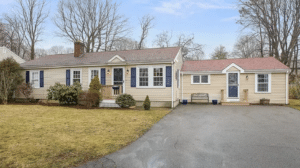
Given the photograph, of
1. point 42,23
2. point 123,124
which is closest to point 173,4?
point 123,124

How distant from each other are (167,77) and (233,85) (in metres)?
5.75

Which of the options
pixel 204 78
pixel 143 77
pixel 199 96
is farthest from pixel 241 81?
pixel 143 77

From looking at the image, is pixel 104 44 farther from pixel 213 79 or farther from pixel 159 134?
pixel 159 134

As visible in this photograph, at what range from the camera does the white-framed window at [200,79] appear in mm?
13070

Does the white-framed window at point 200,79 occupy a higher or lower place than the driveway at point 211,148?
higher

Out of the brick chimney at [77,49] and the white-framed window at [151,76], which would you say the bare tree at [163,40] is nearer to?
the brick chimney at [77,49]

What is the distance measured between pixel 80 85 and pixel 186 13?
11042 millimetres

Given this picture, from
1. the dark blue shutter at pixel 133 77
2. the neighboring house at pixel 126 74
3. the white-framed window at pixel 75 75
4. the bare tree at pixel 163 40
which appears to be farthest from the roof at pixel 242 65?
the bare tree at pixel 163 40

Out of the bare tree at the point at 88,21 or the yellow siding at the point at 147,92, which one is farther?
the bare tree at the point at 88,21

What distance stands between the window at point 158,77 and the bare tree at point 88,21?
16.2 metres

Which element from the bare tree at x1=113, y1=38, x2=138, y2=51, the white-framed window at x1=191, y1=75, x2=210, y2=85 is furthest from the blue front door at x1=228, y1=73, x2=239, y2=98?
the bare tree at x1=113, y1=38, x2=138, y2=51

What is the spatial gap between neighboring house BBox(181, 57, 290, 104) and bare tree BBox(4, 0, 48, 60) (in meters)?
24.4

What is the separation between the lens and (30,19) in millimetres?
24328

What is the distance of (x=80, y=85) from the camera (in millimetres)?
12180
